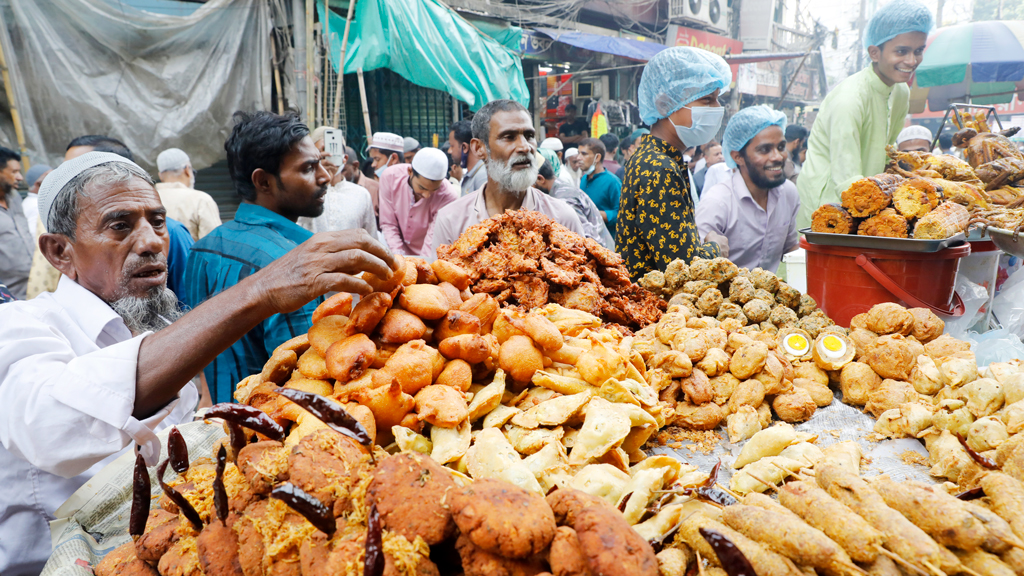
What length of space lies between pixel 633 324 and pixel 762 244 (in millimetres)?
2367

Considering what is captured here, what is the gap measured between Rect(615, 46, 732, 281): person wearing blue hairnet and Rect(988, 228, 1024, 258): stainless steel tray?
4.39 ft

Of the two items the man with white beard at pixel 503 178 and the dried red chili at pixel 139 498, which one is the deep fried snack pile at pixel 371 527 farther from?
the man with white beard at pixel 503 178

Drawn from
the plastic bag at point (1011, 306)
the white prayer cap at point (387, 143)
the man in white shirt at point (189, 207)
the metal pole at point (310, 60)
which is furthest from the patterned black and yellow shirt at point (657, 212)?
the metal pole at point (310, 60)

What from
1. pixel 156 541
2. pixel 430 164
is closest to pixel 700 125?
pixel 430 164

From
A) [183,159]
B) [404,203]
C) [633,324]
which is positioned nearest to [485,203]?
[633,324]

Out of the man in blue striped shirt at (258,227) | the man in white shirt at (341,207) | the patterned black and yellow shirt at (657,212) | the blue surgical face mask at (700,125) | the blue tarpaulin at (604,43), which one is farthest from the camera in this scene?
the blue tarpaulin at (604,43)

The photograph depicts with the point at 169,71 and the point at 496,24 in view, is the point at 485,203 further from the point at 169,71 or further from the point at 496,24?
the point at 496,24

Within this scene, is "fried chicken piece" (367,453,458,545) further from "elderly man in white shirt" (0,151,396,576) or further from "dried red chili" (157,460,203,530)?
"elderly man in white shirt" (0,151,396,576)

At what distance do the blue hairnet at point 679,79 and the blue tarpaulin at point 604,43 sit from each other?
27.4 ft

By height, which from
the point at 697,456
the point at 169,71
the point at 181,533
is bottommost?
the point at 697,456

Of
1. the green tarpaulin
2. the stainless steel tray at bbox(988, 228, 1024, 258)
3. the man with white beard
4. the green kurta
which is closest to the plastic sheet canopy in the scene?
the green tarpaulin

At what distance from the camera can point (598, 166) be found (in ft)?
24.7

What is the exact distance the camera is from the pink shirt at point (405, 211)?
5.76m

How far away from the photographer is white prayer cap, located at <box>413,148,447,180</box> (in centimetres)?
542
